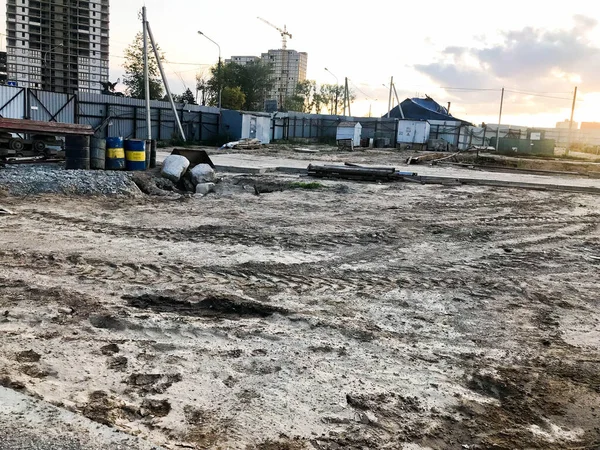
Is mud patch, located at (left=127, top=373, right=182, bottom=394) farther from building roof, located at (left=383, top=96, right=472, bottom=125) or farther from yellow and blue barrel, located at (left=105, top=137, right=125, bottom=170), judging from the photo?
building roof, located at (left=383, top=96, right=472, bottom=125)

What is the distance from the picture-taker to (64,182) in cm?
1223

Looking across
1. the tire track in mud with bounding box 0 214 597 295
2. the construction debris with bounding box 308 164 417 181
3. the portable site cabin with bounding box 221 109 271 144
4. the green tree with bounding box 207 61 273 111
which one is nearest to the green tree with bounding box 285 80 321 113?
the green tree with bounding box 207 61 273 111

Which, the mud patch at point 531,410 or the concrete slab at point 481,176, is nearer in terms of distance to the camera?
the mud patch at point 531,410

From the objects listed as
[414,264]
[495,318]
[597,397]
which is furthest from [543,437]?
[414,264]

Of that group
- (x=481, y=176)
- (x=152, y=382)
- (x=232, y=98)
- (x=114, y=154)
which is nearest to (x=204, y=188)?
(x=114, y=154)

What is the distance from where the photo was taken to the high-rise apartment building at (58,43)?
310ft

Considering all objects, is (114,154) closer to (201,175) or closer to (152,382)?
(201,175)

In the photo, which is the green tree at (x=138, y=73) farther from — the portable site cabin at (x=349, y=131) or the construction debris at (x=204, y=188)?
the construction debris at (x=204, y=188)

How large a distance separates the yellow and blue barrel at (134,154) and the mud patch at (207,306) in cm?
1006

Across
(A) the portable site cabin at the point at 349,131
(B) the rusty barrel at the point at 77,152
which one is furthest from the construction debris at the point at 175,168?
(A) the portable site cabin at the point at 349,131

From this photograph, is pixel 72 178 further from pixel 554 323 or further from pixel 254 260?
pixel 554 323

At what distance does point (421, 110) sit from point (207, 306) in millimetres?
59630

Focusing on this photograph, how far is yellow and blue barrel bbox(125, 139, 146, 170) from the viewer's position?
14.7 meters

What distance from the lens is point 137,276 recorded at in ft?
20.3
